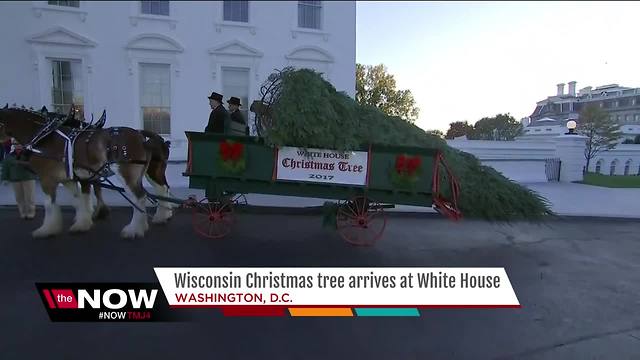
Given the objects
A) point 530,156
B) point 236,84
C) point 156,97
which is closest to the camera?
point 156,97

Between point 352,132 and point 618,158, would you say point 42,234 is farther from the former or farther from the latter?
point 618,158

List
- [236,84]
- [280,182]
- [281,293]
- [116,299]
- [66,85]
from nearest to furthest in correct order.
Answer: [116,299], [281,293], [280,182], [66,85], [236,84]

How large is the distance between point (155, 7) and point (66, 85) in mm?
3484

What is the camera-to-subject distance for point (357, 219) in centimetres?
587

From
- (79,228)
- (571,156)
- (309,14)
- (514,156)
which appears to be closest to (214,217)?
(79,228)

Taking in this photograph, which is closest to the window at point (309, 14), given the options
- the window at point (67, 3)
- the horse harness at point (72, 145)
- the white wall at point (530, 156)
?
the white wall at point (530, 156)

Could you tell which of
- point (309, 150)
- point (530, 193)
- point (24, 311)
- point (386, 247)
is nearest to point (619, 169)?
point (530, 193)

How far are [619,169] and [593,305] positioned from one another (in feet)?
46.2

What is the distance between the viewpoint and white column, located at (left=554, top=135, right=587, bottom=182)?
14.6 m

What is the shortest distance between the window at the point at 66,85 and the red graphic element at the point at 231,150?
821cm

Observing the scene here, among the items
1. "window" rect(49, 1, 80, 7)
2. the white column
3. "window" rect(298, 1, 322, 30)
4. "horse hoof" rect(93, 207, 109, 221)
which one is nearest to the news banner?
"horse hoof" rect(93, 207, 109, 221)

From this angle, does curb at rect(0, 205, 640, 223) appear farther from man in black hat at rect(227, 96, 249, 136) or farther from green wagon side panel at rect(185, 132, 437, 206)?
green wagon side panel at rect(185, 132, 437, 206)

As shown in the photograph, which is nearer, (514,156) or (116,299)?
(116,299)

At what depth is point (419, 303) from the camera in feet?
13.3
